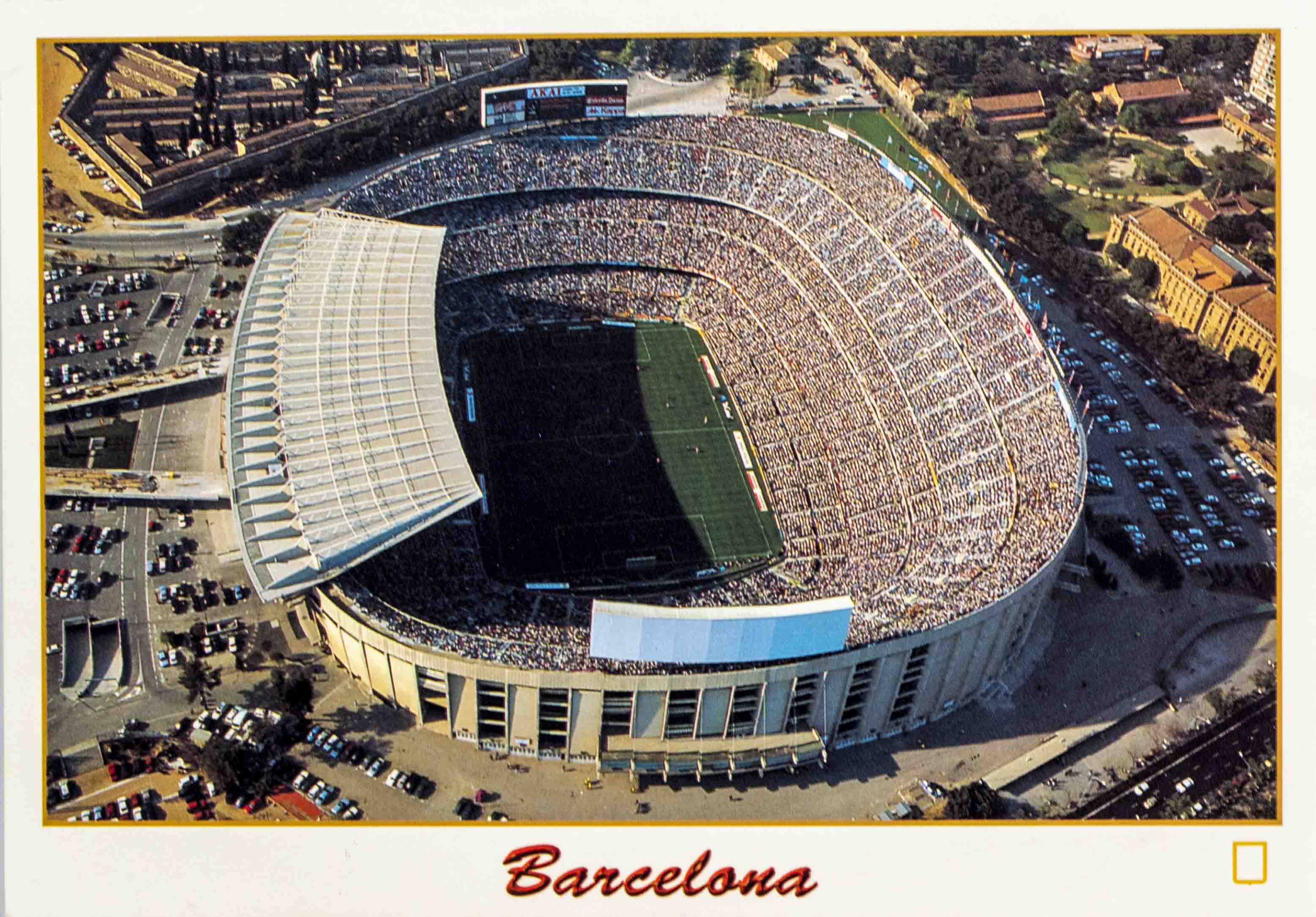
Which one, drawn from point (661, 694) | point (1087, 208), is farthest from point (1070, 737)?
point (1087, 208)

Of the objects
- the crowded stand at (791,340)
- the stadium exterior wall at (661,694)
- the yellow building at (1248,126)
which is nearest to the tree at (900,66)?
the crowded stand at (791,340)

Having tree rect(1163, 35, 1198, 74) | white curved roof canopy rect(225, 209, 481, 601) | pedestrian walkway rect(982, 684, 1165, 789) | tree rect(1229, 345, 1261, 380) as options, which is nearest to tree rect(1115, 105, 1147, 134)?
tree rect(1163, 35, 1198, 74)

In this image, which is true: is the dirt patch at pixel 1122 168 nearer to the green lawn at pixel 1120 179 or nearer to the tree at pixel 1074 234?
the green lawn at pixel 1120 179

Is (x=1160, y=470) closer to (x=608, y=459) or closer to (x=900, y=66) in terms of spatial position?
(x=608, y=459)

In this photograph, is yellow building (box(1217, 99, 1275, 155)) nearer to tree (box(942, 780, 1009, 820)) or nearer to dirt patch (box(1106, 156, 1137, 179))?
dirt patch (box(1106, 156, 1137, 179))
